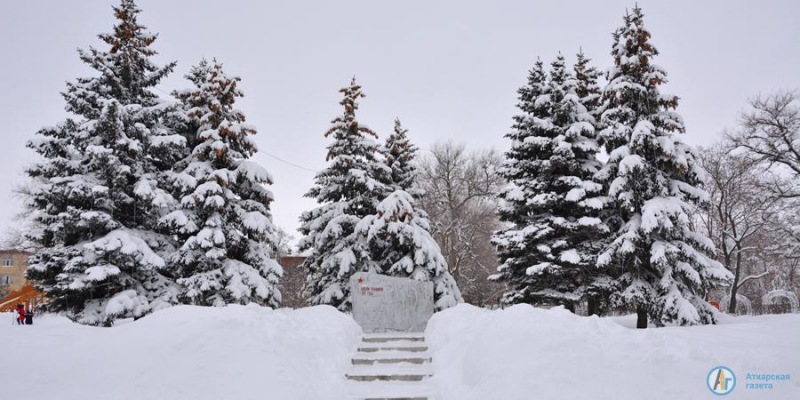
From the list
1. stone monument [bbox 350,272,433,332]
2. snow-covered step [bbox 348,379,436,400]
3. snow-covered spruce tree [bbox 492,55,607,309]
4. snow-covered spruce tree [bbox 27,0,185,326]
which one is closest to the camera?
snow-covered step [bbox 348,379,436,400]

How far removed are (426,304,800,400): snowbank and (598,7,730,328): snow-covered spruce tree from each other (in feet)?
17.0

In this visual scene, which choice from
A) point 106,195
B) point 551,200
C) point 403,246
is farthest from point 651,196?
point 106,195

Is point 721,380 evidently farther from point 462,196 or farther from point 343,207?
point 462,196

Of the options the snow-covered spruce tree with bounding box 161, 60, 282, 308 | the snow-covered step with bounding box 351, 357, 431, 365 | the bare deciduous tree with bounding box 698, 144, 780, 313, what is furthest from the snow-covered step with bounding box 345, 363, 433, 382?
the bare deciduous tree with bounding box 698, 144, 780, 313

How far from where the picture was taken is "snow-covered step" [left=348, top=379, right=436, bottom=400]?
628cm

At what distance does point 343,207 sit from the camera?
52.5 ft

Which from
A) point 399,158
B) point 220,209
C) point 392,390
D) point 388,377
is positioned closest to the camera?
point 392,390

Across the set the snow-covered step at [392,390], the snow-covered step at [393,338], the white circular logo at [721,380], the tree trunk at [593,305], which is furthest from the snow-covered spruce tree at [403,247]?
the white circular logo at [721,380]

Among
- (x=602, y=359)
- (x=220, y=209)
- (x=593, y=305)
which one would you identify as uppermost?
(x=220, y=209)

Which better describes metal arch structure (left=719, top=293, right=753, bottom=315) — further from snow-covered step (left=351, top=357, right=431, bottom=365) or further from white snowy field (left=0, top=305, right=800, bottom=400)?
snow-covered step (left=351, top=357, right=431, bottom=365)

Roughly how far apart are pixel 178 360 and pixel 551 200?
12453 millimetres

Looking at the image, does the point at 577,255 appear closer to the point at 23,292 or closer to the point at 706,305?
the point at 706,305

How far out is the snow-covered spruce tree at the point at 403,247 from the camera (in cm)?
1455

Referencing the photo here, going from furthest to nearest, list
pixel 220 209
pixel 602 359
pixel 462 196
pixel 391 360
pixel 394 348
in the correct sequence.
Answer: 1. pixel 462 196
2. pixel 220 209
3. pixel 394 348
4. pixel 391 360
5. pixel 602 359
